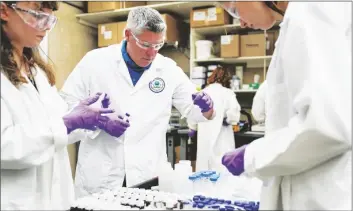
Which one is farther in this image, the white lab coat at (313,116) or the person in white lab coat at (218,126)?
the person in white lab coat at (218,126)

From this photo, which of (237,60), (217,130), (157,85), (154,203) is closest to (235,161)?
(154,203)

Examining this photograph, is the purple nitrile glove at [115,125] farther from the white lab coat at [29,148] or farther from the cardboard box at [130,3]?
the cardboard box at [130,3]

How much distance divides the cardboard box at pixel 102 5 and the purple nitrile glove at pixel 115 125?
273 centimetres

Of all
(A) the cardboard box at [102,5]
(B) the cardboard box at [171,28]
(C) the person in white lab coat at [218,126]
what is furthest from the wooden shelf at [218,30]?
(A) the cardboard box at [102,5]

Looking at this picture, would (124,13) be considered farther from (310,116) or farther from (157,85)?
(310,116)

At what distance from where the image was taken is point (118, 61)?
2002mm

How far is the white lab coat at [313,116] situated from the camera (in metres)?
0.82

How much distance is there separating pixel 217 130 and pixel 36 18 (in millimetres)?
2760

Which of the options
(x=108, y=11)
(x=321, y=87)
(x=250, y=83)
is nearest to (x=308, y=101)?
(x=321, y=87)

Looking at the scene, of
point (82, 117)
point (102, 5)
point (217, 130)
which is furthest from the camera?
point (102, 5)

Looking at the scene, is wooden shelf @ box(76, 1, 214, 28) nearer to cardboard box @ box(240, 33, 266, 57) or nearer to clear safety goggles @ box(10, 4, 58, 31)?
cardboard box @ box(240, 33, 266, 57)

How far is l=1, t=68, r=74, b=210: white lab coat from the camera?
0.97 metres

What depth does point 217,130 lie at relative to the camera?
3.63 metres

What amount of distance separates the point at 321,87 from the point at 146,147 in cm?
123
